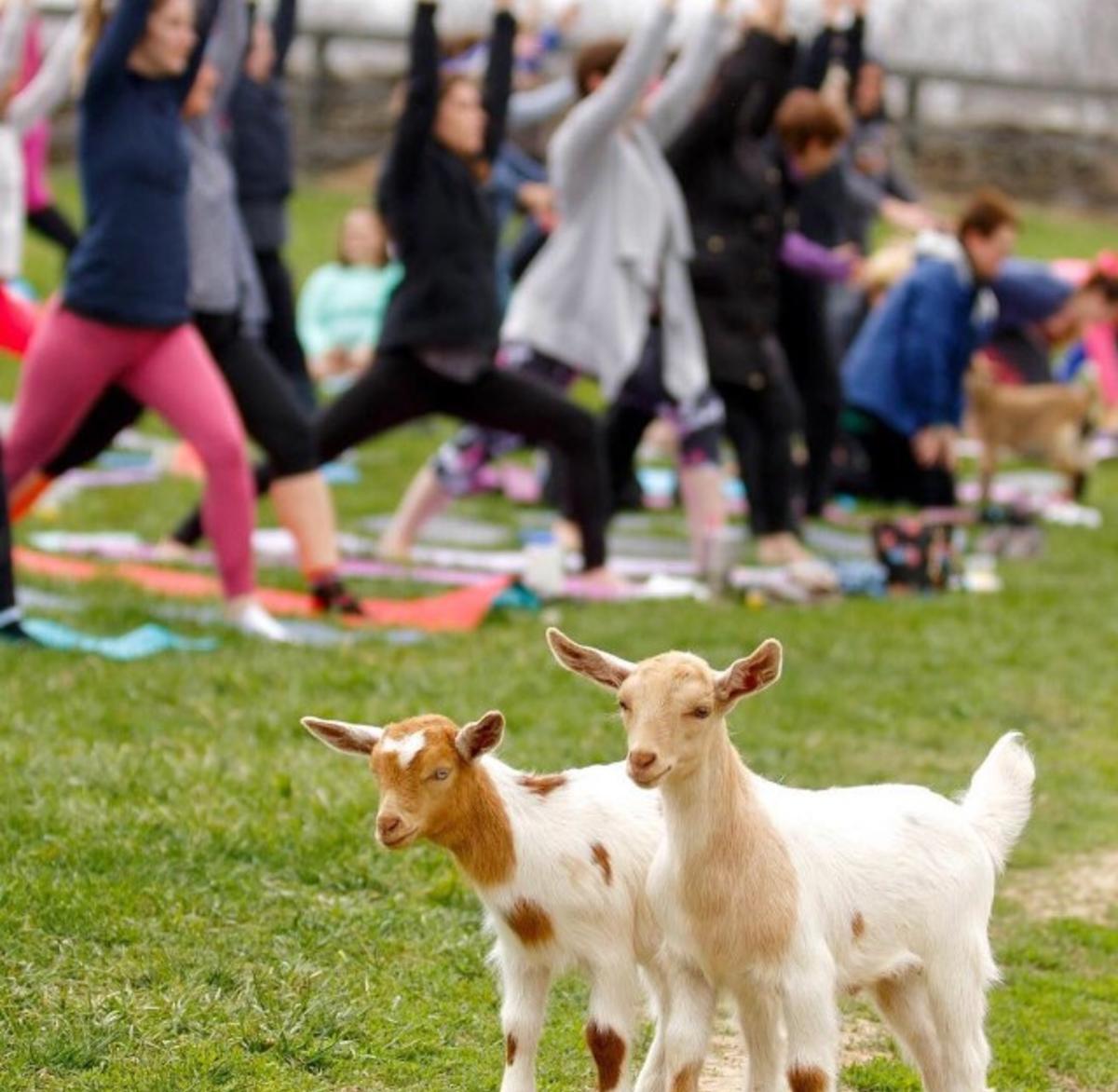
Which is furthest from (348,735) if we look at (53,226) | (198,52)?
(53,226)

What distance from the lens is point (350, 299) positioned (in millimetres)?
17125

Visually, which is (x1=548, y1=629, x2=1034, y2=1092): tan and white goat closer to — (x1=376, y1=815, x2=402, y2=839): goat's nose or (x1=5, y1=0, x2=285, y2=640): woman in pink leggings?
(x1=376, y1=815, x2=402, y2=839): goat's nose

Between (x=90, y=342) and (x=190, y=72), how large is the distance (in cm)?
106

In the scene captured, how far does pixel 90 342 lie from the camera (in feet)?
27.9

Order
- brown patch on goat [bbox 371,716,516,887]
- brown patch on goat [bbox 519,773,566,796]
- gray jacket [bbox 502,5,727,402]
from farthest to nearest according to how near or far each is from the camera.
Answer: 1. gray jacket [bbox 502,5,727,402]
2. brown patch on goat [bbox 519,773,566,796]
3. brown patch on goat [bbox 371,716,516,887]

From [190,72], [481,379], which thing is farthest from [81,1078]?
[481,379]

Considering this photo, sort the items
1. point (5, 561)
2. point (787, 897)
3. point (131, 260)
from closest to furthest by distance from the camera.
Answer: point (787, 897) → point (5, 561) → point (131, 260)

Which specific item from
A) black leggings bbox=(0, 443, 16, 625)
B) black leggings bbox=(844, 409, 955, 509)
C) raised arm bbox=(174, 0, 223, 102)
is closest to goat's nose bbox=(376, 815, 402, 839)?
black leggings bbox=(0, 443, 16, 625)

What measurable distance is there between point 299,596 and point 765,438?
8.17 feet

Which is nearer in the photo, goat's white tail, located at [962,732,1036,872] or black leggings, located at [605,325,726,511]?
goat's white tail, located at [962,732,1036,872]

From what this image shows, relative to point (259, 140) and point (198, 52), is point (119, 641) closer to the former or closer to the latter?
point (198, 52)

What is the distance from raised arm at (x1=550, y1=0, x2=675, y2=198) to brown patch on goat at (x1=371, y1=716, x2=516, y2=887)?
6.11m

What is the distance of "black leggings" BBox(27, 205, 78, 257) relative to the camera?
Result: 571 inches

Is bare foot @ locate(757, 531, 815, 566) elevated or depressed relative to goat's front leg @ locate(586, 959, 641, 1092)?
depressed
